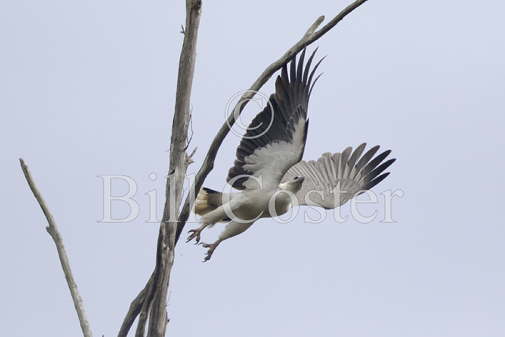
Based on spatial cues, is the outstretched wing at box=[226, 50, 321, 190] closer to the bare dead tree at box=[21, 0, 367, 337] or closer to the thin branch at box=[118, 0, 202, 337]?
the bare dead tree at box=[21, 0, 367, 337]

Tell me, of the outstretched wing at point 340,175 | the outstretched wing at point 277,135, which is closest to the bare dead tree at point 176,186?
the outstretched wing at point 277,135

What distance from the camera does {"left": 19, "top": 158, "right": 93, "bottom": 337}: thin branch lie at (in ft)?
27.2

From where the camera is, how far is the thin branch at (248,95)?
8.31 metres

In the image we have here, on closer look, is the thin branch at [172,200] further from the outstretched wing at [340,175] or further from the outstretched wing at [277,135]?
the outstretched wing at [340,175]

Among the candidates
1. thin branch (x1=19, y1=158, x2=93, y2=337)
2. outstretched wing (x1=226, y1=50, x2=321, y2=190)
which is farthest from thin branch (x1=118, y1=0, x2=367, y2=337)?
outstretched wing (x1=226, y1=50, x2=321, y2=190)

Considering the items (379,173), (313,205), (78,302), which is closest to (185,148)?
(78,302)

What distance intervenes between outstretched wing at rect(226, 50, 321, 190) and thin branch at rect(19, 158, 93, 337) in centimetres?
215

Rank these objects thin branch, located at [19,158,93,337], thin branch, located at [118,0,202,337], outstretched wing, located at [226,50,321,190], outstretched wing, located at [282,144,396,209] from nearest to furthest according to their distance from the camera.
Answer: thin branch, located at [118,0,202,337] < thin branch, located at [19,158,93,337] < outstretched wing, located at [226,50,321,190] < outstretched wing, located at [282,144,396,209]

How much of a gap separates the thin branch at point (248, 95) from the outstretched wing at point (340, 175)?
275 cm

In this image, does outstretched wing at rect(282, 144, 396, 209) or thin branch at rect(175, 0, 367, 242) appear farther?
outstretched wing at rect(282, 144, 396, 209)

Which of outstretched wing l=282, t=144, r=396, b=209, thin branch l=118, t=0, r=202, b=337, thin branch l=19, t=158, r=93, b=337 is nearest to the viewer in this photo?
thin branch l=118, t=0, r=202, b=337

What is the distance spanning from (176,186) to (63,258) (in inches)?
44.2

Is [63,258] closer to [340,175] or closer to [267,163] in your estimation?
[267,163]

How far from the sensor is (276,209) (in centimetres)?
988
